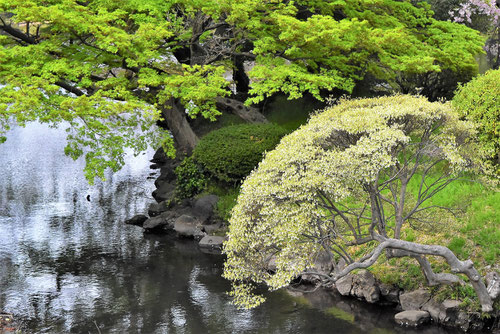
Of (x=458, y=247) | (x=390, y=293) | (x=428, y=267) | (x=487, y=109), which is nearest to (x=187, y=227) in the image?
(x=390, y=293)

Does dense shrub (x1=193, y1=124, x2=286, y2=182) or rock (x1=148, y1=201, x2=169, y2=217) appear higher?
dense shrub (x1=193, y1=124, x2=286, y2=182)

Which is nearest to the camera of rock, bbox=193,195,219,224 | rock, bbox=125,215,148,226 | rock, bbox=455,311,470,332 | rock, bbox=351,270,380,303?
rock, bbox=455,311,470,332

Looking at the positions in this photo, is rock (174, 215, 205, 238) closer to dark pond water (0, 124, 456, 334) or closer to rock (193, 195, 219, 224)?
rock (193, 195, 219, 224)

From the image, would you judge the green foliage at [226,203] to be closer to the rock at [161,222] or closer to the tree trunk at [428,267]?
the rock at [161,222]

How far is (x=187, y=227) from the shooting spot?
65.8 ft

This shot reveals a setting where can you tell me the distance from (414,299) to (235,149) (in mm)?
8727

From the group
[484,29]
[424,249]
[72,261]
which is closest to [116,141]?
[72,261]

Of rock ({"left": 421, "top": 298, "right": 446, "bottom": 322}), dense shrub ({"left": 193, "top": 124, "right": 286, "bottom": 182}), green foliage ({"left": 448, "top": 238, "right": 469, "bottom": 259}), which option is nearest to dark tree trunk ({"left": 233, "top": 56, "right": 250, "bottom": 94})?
dense shrub ({"left": 193, "top": 124, "right": 286, "bottom": 182})

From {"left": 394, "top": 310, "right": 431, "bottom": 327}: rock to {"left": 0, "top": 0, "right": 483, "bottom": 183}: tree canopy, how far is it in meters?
9.28

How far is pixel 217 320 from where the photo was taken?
1313cm

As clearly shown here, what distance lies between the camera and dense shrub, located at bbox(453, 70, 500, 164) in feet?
49.7

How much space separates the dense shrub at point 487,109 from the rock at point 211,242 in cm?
864

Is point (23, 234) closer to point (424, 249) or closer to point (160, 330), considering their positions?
point (160, 330)

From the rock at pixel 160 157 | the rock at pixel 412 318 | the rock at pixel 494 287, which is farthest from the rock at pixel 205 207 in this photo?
the rock at pixel 160 157
